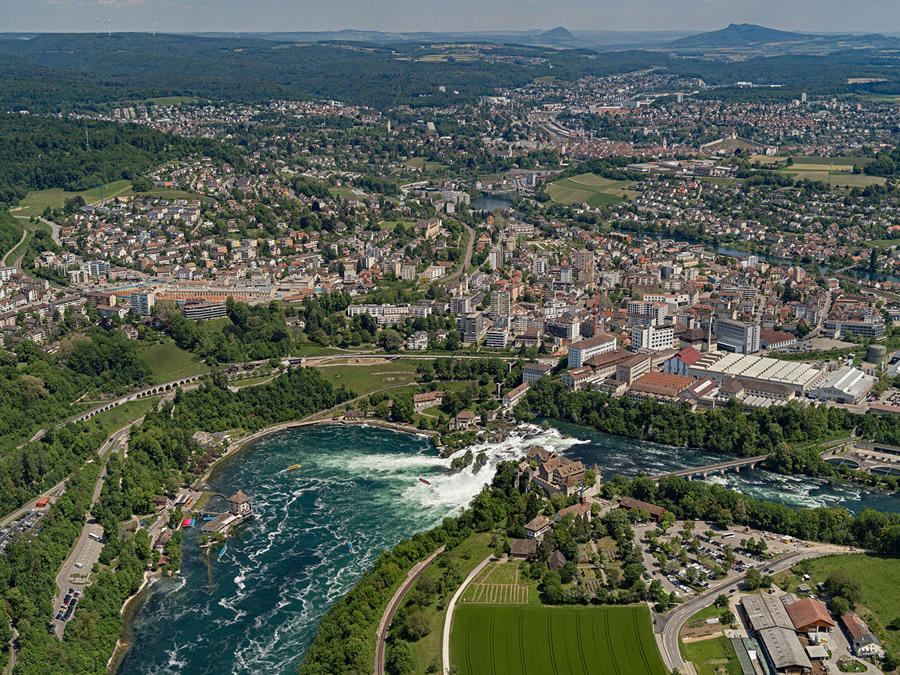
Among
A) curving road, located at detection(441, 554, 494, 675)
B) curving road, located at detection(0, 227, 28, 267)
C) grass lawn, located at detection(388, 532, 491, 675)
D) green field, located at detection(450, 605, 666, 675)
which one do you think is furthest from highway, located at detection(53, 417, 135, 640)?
curving road, located at detection(0, 227, 28, 267)

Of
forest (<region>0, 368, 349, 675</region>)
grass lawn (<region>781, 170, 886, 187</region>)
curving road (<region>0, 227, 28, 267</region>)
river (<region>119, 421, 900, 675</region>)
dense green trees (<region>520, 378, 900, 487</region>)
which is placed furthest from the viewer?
grass lawn (<region>781, 170, 886, 187</region>)

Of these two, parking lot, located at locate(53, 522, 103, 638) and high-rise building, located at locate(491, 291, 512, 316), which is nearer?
parking lot, located at locate(53, 522, 103, 638)

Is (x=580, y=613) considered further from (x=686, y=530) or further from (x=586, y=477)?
(x=586, y=477)

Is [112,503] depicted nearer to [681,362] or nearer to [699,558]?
[699,558]

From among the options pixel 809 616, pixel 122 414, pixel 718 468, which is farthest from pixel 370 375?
pixel 809 616

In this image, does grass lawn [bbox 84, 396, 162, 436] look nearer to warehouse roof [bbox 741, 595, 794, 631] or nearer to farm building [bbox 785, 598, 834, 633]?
warehouse roof [bbox 741, 595, 794, 631]

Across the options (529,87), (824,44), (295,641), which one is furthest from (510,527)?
(824,44)

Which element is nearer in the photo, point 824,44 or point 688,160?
point 688,160
